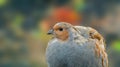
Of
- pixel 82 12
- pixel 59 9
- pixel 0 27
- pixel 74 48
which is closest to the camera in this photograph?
pixel 74 48

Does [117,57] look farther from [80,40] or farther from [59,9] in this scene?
[80,40]

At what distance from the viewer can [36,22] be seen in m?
4.89

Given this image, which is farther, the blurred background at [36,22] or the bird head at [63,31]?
the blurred background at [36,22]

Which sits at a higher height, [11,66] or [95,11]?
[95,11]

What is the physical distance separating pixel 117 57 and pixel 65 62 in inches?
131

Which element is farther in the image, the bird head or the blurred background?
the blurred background

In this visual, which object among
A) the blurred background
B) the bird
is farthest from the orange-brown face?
the blurred background

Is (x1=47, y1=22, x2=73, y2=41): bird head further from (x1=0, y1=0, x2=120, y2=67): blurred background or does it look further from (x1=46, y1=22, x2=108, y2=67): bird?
(x1=0, y1=0, x2=120, y2=67): blurred background

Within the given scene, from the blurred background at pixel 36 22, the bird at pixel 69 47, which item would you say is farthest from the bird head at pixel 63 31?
the blurred background at pixel 36 22

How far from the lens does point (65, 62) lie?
4.13ft

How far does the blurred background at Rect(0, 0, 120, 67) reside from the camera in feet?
14.7

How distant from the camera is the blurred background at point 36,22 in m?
4.48

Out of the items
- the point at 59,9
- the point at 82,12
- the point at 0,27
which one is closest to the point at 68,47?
the point at 59,9

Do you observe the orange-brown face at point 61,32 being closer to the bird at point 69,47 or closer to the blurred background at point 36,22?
the bird at point 69,47
